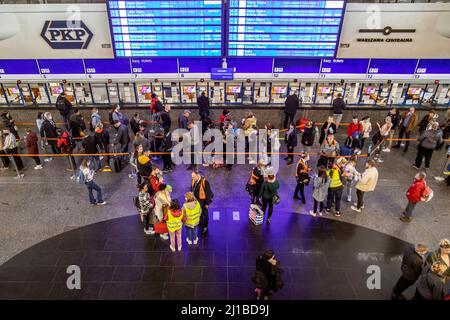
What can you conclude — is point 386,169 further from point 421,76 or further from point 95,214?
point 95,214

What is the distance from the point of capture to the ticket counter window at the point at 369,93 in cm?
1441

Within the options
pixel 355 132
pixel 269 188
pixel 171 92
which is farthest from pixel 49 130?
pixel 355 132

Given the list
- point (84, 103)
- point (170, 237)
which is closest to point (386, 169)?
point (170, 237)

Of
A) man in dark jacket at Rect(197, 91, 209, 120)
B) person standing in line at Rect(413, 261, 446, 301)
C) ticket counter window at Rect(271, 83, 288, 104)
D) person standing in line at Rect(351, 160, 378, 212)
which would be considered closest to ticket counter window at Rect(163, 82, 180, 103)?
man in dark jacket at Rect(197, 91, 209, 120)

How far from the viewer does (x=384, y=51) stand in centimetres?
1345

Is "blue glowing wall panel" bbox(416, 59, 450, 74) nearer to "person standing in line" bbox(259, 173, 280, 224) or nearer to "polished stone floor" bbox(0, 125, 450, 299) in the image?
"polished stone floor" bbox(0, 125, 450, 299)

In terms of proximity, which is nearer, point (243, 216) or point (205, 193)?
point (205, 193)

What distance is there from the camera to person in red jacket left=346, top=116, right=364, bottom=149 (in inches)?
455

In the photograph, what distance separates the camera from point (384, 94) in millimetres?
14516

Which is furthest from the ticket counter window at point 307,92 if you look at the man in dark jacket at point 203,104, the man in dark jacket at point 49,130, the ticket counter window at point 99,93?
the man in dark jacket at point 49,130

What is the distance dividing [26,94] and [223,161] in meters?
9.32

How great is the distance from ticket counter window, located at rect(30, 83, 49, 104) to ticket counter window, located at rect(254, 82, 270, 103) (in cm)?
902

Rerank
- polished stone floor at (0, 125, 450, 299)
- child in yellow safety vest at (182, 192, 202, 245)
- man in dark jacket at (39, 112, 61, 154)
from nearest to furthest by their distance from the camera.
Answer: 1. polished stone floor at (0, 125, 450, 299)
2. child in yellow safety vest at (182, 192, 202, 245)
3. man in dark jacket at (39, 112, 61, 154)
